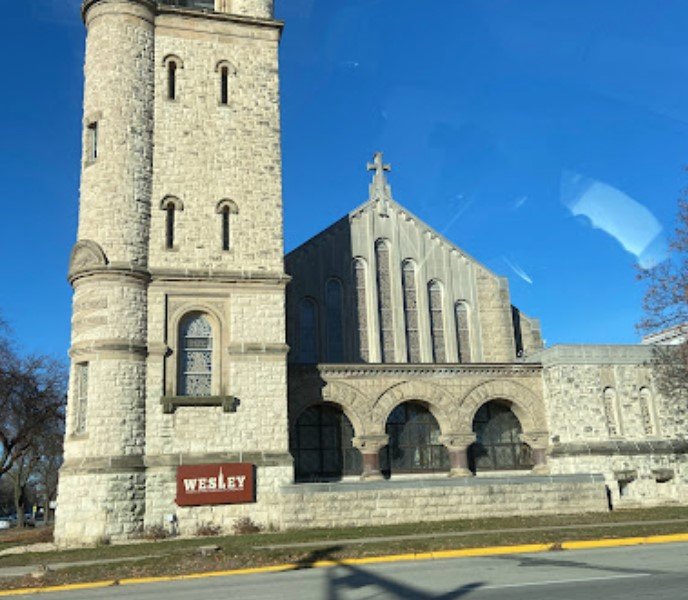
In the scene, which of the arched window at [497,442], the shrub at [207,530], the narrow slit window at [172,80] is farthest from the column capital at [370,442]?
the narrow slit window at [172,80]

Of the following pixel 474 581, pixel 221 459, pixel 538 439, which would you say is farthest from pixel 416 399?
pixel 474 581

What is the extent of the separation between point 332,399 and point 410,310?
7054 mm

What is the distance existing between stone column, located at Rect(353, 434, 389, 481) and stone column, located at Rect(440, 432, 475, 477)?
7.87 ft

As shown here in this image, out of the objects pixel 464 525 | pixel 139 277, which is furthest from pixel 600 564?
pixel 139 277

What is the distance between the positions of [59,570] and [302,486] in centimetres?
831

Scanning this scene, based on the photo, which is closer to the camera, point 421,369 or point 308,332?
point 421,369

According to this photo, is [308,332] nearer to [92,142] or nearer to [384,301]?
[384,301]

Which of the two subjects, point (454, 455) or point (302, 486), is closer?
point (302, 486)

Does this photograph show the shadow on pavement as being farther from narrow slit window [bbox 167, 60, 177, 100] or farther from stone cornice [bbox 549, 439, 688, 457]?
narrow slit window [bbox 167, 60, 177, 100]

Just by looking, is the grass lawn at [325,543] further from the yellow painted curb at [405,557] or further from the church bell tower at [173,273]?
the church bell tower at [173,273]

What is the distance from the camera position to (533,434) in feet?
87.4

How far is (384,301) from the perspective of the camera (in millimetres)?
30250

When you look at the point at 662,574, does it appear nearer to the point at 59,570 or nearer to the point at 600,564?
the point at 600,564

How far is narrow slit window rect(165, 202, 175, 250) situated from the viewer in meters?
23.2
